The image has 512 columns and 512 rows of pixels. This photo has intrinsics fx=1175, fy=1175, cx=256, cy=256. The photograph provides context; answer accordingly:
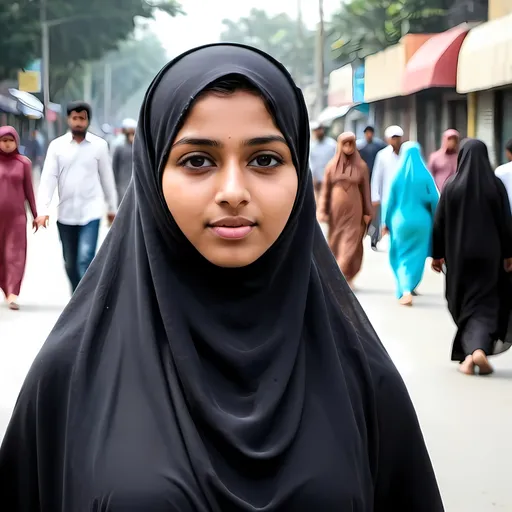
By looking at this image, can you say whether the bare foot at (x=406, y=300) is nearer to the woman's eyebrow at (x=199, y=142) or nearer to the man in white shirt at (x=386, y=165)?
the man in white shirt at (x=386, y=165)

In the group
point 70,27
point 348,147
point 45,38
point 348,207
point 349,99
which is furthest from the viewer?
point 70,27

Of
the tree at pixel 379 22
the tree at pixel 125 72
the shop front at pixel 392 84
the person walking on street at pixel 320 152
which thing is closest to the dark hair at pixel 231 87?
the person walking on street at pixel 320 152

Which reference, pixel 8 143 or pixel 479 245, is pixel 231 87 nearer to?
pixel 479 245

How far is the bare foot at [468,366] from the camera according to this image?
6.91 metres

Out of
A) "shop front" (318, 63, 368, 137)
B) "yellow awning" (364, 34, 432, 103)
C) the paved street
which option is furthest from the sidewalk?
"shop front" (318, 63, 368, 137)

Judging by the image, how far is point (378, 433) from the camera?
196 centimetres

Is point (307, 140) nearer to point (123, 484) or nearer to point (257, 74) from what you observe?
point (257, 74)

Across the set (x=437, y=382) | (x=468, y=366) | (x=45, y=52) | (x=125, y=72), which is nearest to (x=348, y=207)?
(x=468, y=366)

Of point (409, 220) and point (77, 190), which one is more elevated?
point (77, 190)

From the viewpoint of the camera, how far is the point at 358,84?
3500 centimetres

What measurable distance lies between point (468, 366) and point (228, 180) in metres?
5.33

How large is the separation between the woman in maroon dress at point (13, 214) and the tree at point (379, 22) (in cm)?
2022

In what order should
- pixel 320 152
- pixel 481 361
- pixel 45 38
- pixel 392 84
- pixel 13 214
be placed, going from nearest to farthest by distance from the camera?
pixel 481 361, pixel 13 214, pixel 320 152, pixel 392 84, pixel 45 38

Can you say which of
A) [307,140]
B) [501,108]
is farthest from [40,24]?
[307,140]
